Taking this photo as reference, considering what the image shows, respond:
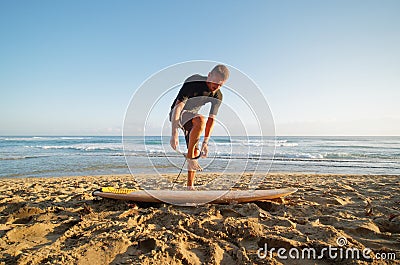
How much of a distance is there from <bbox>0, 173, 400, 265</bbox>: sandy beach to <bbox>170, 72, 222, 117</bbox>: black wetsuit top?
1448mm

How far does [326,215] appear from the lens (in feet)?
8.82

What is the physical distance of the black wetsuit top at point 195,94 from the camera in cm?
347

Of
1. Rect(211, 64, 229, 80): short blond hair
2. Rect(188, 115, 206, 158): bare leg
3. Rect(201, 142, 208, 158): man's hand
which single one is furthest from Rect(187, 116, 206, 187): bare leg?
Rect(211, 64, 229, 80): short blond hair

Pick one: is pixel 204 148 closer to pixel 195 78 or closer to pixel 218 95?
pixel 218 95

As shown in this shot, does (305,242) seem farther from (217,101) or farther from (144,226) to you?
(217,101)

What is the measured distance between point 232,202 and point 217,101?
5.09ft

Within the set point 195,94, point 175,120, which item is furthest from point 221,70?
point 175,120

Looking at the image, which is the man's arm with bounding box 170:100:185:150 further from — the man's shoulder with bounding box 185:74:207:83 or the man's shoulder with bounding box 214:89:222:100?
the man's shoulder with bounding box 214:89:222:100

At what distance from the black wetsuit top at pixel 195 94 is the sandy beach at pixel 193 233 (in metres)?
1.45

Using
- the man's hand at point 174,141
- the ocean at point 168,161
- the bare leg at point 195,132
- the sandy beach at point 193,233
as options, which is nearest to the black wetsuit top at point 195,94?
the bare leg at point 195,132

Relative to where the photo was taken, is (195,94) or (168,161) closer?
(195,94)

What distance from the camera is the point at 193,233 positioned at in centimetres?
217

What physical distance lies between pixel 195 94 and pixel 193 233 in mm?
1982

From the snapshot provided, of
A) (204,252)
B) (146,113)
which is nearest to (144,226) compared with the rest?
(204,252)
